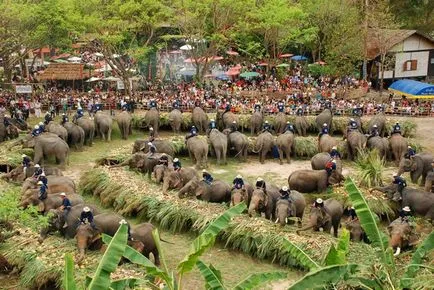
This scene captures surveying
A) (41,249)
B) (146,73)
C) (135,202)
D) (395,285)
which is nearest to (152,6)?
(146,73)

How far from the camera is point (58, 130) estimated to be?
20109mm

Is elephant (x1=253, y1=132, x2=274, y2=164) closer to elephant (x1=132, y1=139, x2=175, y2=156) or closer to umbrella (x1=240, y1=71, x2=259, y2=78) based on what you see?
elephant (x1=132, y1=139, x2=175, y2=156)

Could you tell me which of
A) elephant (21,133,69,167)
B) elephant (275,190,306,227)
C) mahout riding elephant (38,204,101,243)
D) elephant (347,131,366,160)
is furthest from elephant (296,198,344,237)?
elephant (21,133,69,167)

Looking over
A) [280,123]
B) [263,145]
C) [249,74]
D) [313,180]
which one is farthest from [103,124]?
[249,74]

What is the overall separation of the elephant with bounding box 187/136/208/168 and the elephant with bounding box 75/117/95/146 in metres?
4.50

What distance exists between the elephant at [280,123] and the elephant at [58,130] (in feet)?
26.1

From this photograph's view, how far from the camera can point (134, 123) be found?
2384cm

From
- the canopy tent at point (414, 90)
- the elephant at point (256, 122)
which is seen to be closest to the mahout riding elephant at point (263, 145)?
the elephant at point (256, 122)

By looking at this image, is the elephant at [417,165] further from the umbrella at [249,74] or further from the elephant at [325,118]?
the umbrella at [249,74]

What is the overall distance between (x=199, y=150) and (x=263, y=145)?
7.38 feet

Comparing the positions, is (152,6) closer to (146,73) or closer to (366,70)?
(146,73)

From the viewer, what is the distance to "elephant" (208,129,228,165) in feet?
63.3

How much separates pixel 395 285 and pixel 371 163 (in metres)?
7.88

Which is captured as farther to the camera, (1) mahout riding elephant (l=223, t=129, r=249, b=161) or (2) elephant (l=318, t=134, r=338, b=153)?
(1) mahout riding elephant (l=223, t=129, r=249, b=161)
